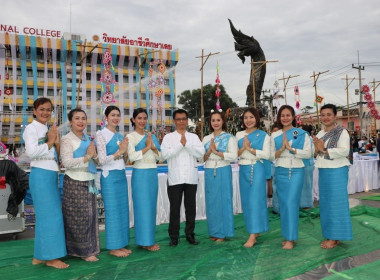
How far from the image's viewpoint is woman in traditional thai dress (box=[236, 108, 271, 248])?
3.46m

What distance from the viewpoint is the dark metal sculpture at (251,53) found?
48.3ft

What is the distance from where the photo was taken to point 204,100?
1356 inches

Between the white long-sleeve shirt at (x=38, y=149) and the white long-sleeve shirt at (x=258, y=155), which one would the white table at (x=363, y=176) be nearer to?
the white long-sleeve shirt at (x=258, y=155)

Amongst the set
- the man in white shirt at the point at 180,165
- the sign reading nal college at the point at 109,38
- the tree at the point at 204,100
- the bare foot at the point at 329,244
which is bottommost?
the bare foot at the point at 329,244

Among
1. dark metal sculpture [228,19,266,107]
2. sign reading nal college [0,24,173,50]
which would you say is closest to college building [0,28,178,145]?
sign reading nal college [0,24,173,50]

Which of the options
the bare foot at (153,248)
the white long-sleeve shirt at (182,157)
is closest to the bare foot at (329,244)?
the white long-sleeve shirt at (182,157)

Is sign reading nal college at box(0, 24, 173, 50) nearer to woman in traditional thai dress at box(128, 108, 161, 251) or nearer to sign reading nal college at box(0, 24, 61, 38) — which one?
sign reading nal college at box(0, 24, 61, 38)

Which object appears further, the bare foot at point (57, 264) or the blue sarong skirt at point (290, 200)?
the blue sarong skirt at point (290, 200)

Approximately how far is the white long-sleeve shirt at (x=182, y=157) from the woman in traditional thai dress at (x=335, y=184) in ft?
3.89

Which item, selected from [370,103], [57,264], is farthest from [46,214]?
[370,103]

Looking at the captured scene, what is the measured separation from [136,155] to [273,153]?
1362mm

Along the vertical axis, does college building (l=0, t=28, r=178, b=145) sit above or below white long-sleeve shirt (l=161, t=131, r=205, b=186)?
above

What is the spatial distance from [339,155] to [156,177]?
176 cm

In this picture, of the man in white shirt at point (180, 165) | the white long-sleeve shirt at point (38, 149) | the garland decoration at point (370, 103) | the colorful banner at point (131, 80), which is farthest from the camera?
the colorful banner at point (131, 80)
